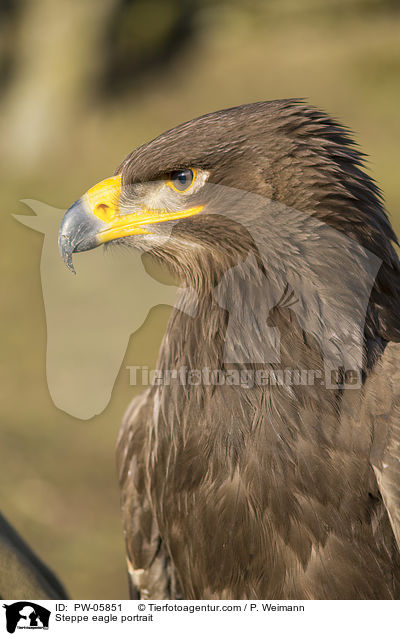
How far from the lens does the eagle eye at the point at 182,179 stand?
1.97 metres

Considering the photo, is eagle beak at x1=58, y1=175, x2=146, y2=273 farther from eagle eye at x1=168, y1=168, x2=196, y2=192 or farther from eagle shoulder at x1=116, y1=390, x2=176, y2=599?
eagle shoulder at x1=116, y1=390, x2=176, y2=599

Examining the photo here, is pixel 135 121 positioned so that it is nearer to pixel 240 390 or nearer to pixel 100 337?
pixel 100 337

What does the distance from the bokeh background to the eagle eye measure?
3.66 m

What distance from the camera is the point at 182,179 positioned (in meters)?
1.99

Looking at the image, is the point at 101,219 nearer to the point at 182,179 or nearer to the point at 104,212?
the point at 104,212

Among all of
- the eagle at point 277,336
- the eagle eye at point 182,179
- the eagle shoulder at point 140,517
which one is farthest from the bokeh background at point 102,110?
the eagle eye at point 182,179

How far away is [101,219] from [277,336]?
0.64m

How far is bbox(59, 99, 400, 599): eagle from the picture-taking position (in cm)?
187

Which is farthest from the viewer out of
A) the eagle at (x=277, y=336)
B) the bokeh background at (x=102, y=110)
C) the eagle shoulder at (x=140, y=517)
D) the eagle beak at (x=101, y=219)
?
the bokeh background at (x=102, y=110)

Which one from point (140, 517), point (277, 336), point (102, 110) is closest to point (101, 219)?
point (277, 336)

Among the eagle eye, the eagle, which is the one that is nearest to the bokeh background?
the eagle

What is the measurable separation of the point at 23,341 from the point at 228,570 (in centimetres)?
577

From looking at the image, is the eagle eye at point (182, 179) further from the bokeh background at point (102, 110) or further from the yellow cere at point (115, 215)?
the bokeh background at point (102, 110)

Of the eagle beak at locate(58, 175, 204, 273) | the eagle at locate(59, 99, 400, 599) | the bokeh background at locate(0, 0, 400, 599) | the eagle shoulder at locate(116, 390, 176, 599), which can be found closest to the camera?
the eagle at locate(59, 99, 400, 599)
